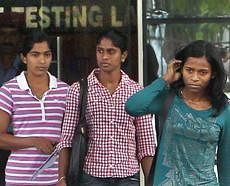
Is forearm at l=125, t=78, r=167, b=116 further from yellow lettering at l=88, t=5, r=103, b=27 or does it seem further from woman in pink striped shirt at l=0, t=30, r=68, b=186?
yellow lettering at l=88, t=5, r=103, b=27

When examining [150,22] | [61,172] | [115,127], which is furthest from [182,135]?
[150,22]

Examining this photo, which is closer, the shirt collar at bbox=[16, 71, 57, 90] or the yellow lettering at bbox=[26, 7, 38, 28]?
the shirt collar at bbox=[16, 71, 57, 90]

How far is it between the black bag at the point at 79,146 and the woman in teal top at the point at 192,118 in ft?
1.49

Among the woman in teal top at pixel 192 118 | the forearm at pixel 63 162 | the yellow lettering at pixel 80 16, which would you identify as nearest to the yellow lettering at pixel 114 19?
the yellow lettering at pixel 80 16

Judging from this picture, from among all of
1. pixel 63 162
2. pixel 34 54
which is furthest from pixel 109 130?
pixel 34 54

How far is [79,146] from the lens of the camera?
3.72m

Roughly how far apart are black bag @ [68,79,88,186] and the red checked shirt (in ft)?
0.09

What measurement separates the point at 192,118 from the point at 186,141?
12cm

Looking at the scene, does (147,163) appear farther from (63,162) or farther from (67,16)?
(67,16)

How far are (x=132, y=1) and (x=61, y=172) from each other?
7.29ft

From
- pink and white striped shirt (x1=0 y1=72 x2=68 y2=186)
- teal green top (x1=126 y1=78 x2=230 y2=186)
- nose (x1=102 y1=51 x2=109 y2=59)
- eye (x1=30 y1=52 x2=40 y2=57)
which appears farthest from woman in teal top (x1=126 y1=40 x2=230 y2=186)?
eye (x1=30 y1=52 x2=40 y2=57)

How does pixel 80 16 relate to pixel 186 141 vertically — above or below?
above

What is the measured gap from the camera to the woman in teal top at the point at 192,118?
3.22 metres

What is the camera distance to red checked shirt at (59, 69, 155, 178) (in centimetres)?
369
